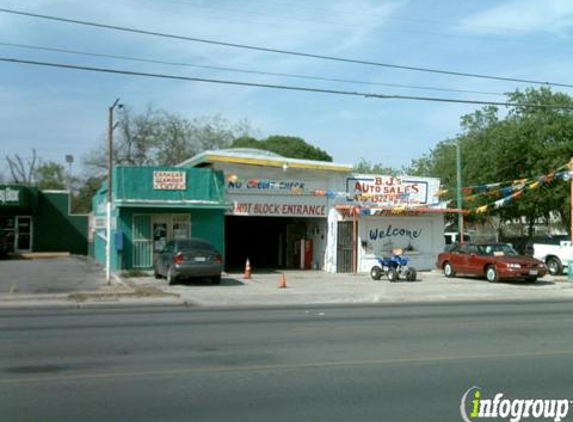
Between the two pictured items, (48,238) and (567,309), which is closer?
(567,309)

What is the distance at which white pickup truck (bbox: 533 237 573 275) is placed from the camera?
92.4ft

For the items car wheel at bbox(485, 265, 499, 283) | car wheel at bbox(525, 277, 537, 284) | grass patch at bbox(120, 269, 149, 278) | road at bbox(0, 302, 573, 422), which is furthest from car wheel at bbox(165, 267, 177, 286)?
car wheel at bbox(525, 277, 537, 284)

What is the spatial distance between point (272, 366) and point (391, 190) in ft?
74.4

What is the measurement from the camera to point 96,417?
6199mm

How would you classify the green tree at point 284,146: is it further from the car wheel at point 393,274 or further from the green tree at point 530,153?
the car wheel at point 393,274

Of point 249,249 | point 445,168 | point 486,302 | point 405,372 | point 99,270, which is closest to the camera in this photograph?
point 405,372

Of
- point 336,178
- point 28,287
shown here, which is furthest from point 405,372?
point 336,178

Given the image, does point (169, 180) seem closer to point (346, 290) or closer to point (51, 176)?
point (346, 290)

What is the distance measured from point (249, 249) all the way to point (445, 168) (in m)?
23.0

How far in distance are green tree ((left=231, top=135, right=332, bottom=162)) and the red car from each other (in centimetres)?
3190

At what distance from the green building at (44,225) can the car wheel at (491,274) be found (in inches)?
1033

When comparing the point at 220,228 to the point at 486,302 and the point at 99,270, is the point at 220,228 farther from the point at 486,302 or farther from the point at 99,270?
the point at 486,302

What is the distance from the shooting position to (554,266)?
28766mm

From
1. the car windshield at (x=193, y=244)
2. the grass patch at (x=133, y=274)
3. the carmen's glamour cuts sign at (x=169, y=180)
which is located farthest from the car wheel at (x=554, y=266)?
the grass patch at (x=133, y=274)
